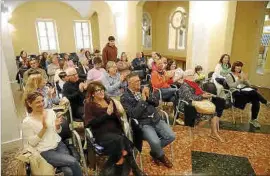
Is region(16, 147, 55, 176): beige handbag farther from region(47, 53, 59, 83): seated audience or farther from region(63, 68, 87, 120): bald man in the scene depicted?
region(47, 53, 59, 83): seated audience

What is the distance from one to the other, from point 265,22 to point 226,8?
6.46ft

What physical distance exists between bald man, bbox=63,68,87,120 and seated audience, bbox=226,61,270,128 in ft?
8.13

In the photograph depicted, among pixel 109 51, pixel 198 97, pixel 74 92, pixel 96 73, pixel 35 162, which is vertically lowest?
pixel 35 162

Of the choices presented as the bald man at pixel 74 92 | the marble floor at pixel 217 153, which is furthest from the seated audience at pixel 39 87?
the marble floor at pixel 217 153

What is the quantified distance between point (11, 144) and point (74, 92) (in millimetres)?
1156

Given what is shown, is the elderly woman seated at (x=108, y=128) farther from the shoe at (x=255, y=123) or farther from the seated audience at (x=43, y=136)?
the shoe at (x=255, y=123)

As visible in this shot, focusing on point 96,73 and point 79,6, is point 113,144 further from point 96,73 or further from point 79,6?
point 79,6

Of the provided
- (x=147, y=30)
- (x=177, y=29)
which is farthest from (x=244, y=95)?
(x=147, y=30)

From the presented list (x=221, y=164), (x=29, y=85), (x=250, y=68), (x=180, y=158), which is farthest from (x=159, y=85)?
(x=250, y=68)

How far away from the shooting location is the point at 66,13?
11.0 m

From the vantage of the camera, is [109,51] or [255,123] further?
[109,51]

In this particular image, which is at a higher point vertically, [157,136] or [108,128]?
[108,128]

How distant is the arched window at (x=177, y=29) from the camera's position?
8867 millimetres

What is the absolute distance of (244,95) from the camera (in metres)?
3.44
